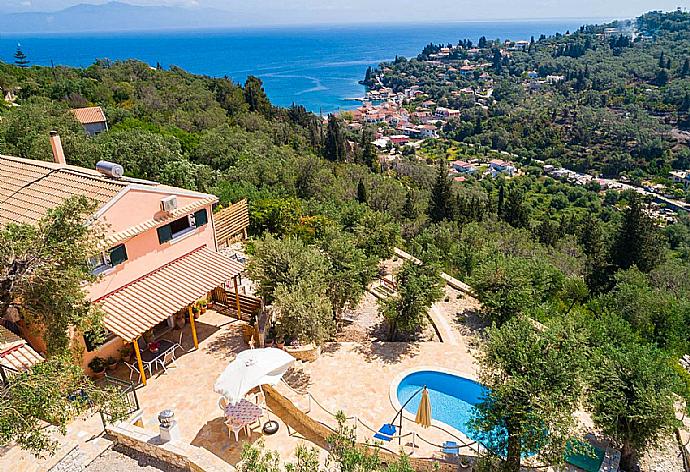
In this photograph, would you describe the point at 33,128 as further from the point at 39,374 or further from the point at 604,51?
the point at 604,51

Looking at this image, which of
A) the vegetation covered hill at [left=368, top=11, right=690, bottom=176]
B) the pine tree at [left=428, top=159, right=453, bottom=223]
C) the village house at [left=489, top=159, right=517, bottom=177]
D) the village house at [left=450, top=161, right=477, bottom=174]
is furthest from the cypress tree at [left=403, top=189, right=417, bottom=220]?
the vegetation covered hill at [left=368, top=11, right=690, bottom=176]

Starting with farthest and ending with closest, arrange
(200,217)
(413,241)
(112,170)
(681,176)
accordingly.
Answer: (681,176)
(413,241)
(200,217)
(112,170)

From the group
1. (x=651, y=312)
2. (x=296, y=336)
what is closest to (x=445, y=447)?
(x=296, y=336)

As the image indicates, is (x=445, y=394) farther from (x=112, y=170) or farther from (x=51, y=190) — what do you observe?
(x=51, y=190)

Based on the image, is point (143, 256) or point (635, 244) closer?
point (143, 256)

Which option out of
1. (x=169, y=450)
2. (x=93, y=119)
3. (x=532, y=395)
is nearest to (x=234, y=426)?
(x=169, y=450)

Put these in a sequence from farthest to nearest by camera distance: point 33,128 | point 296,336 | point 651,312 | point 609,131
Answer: point 609,131 < point 33,128 < point 651,312 < point 296,336
